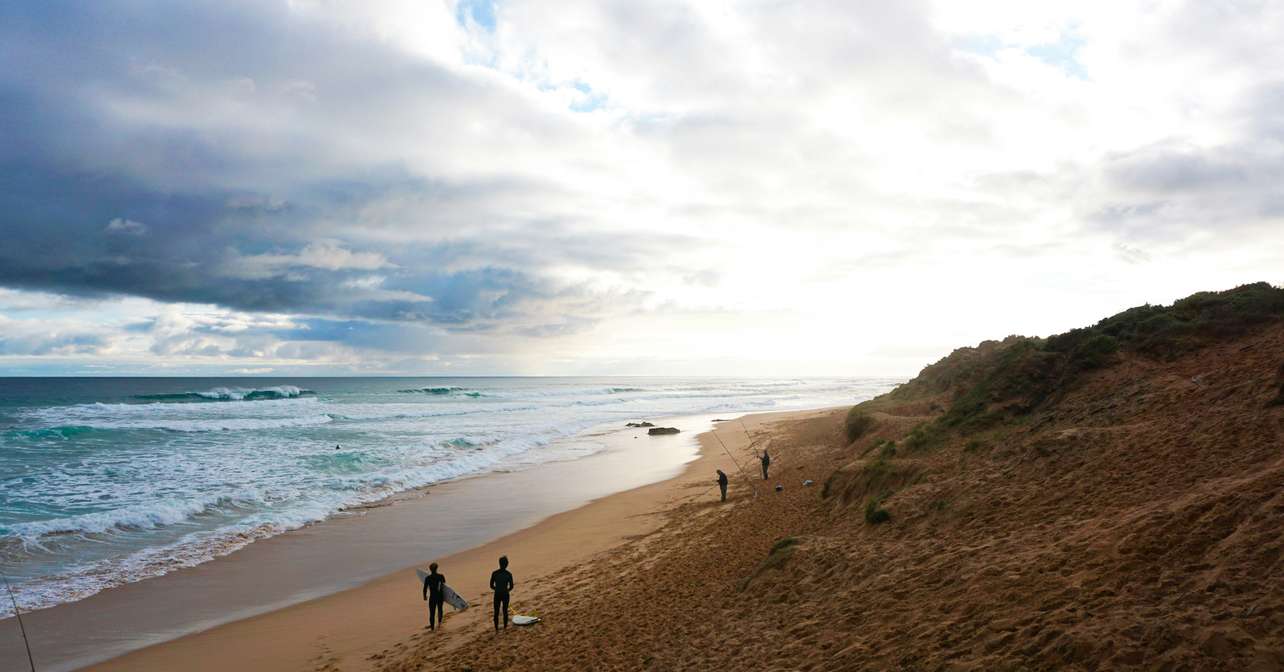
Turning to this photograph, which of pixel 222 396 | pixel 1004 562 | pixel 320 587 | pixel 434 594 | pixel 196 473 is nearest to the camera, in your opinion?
pixel 1004 562

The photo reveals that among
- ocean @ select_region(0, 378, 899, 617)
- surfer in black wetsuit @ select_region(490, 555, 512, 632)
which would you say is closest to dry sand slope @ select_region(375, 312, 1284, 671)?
surfer in black wetsuit @ select_region(490, 555, 512, 632)

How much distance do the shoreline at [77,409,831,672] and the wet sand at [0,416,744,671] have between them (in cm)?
3

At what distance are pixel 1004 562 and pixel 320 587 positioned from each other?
13.6 meters

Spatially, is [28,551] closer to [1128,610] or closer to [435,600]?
[435,600]

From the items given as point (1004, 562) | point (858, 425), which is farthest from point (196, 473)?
point (1004, 562)

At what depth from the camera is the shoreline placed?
10.7 meters

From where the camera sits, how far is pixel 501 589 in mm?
11312

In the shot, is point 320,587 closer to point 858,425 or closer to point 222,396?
point 858,425

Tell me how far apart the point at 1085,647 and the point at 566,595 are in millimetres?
9577

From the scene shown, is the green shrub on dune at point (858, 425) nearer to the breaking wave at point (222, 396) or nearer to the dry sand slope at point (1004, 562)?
the dry sand slope at point (1004, 562)

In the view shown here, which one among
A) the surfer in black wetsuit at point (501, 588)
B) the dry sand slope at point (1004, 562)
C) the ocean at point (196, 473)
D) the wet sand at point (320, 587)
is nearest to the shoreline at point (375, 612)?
the wet sand at point (320, 587)

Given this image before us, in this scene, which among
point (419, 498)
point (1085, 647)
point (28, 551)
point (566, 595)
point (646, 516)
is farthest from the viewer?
point (419, 498)

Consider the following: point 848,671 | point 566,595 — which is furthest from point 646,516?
point 848,671

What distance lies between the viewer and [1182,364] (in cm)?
1437
